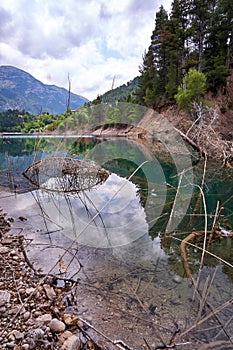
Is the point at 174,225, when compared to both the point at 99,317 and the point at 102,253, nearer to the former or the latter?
the point at 102,253

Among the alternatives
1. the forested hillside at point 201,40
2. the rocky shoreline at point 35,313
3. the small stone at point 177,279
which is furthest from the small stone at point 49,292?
the forested hillside at point 201,40

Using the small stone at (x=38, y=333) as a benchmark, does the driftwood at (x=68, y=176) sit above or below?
above

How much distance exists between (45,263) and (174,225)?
294cm

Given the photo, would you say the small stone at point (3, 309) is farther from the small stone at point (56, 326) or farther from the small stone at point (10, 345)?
the small stone at point (56, 326)

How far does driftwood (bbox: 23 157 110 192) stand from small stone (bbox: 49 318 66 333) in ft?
18.4

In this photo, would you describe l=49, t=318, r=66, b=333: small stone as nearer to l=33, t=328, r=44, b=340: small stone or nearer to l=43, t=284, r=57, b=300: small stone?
l=33, t=328, r=44, b=340: small stone

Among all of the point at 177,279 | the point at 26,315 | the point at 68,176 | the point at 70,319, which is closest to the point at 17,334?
the point at 26,315

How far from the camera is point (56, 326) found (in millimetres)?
2053

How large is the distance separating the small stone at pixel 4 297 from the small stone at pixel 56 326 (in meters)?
0.60

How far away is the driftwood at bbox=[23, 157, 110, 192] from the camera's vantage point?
7852 millimetres

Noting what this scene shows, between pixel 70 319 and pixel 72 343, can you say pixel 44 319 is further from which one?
pixel 72 343

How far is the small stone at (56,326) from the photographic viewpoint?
2.04 m

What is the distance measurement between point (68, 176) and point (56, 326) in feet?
22.5

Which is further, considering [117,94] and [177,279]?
[117,94]
